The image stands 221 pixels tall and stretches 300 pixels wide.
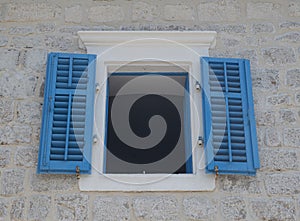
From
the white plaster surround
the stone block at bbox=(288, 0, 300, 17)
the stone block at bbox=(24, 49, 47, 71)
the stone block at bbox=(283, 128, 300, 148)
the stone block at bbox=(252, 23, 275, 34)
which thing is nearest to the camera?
the stone block at bbox=(283, 128, 300, 148)

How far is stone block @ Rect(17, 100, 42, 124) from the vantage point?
157 inches

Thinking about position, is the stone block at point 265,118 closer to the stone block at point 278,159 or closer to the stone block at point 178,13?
the stone block at point 278,159

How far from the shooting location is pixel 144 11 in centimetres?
458

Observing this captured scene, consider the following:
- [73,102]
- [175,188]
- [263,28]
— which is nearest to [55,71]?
[73,102]

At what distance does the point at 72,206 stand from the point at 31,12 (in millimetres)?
1917

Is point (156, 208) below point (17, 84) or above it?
below

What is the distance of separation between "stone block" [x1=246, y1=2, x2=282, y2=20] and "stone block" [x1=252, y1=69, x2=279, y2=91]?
602 millimetres

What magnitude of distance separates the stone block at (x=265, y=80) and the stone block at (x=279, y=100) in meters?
0.08

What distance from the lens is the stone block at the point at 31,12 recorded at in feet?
14.9

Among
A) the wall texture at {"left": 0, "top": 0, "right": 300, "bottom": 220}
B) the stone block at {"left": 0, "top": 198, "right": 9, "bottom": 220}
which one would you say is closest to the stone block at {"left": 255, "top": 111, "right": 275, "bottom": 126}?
the wall texture at {"left": 0, "top": 0, "right": 300, "bottom": 220}

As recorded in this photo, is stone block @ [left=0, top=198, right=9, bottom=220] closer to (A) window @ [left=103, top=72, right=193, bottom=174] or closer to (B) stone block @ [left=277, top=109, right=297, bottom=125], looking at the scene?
(A) window @ [left=103, top=72, right=193, bottom=174]

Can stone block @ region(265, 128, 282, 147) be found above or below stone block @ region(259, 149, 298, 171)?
above

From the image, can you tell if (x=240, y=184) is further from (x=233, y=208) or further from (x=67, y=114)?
(x=67, y=114)

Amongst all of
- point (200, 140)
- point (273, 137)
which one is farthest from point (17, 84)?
point (273, 137)
